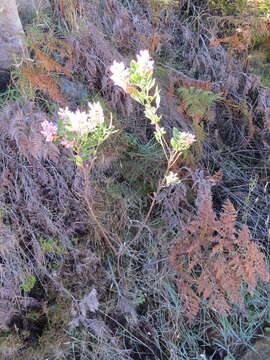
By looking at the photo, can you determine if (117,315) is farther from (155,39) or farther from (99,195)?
(155,39)

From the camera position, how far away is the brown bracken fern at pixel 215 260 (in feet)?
6.51

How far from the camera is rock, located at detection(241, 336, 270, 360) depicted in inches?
82.9

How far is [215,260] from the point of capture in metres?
2.08

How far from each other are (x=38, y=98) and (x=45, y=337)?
129 cm

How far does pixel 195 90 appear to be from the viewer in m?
2.46

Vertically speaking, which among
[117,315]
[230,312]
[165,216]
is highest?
[165,216]

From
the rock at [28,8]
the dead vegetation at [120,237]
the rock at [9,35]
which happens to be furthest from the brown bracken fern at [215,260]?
the rock at [28,8]

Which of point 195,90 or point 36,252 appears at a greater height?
point 195,90

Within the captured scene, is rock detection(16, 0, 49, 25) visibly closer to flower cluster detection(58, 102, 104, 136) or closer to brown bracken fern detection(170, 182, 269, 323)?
flower cluster detection(58, 102, 104, 136)

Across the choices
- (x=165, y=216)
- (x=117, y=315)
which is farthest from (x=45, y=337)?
(x=165, y=216)

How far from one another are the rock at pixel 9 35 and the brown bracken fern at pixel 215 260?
1.40 metres

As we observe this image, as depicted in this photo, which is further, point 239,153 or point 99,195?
point 239,153

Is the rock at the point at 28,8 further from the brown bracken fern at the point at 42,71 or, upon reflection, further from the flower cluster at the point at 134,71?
the flower cluster at the point at 134,71

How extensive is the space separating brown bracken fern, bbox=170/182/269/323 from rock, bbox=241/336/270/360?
0.25 m
